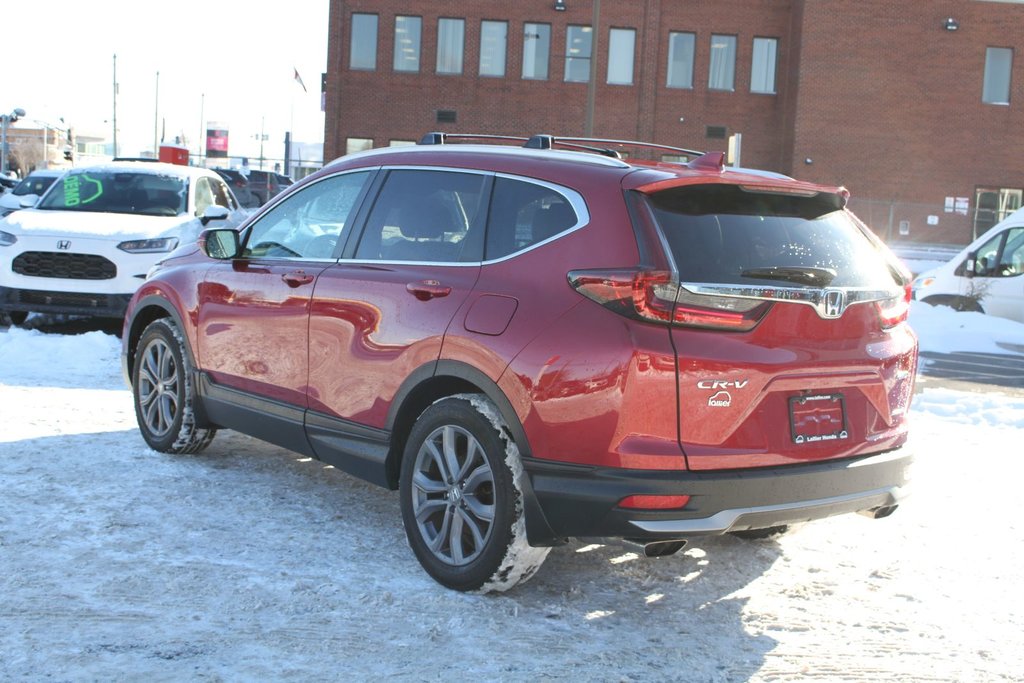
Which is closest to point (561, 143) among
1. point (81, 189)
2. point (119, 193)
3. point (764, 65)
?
point (119, 193)

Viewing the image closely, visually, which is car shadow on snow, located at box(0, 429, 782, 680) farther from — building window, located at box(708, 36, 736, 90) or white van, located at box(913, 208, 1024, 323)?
building window, located at box(708, 36, 736, 90)

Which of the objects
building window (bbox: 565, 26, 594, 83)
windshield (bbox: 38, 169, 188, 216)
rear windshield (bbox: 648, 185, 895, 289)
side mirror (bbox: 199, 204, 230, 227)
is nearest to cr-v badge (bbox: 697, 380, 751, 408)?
rear windshield (bbox: 648, 185, 895, 289)

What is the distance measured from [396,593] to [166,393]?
8.84ft

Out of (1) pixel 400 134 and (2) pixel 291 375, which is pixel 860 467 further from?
(1) pixel 400 134

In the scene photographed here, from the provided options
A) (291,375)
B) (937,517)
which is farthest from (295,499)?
(937,517)

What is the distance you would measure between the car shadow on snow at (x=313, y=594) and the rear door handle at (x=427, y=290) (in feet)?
3.80

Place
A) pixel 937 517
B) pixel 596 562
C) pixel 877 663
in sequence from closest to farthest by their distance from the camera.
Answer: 1. pixel 877 663
2. pixel 596 562
3. pixel 937 517

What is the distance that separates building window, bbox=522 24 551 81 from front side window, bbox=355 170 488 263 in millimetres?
38823

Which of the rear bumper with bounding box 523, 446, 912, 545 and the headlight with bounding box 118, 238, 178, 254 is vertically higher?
the headlight with bounding box 118, 238, 178, 254

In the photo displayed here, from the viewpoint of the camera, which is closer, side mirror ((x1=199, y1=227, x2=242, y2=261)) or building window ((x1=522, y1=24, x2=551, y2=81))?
side mirror ((x1=199, y1=227, x2=242, y2=261))

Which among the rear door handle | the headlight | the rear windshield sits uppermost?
the rear windshield

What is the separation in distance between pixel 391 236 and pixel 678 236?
5.06 feet

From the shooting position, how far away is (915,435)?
482 centimetres

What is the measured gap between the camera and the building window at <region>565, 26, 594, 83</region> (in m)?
42.6
